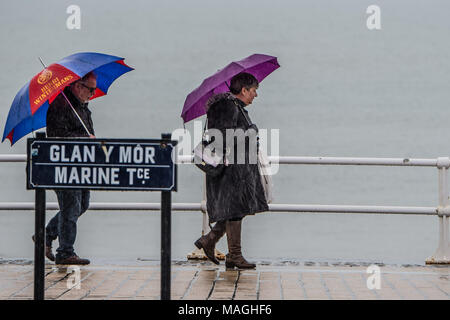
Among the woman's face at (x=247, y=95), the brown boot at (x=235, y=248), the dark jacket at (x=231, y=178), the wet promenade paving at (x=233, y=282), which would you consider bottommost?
the wet promenade paving at (x=233, y=282)

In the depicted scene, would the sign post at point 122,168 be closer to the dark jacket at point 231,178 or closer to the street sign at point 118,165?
the street sign at point 118,165

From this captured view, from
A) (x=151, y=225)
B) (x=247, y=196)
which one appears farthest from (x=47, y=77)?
(x=151, y=225)

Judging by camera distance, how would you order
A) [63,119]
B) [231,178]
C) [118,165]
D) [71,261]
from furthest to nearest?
[71,261]
[63,119]
[231,178]
[118,165]

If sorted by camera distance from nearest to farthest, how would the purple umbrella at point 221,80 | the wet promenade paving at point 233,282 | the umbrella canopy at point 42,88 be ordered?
1. the wet promenade paving at point 233,282
2. the umbrella canopy at point 42,88
3. the purple umbrella at point 221,80

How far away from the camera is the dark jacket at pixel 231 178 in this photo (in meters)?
7.04

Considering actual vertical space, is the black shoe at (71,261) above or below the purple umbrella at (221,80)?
below

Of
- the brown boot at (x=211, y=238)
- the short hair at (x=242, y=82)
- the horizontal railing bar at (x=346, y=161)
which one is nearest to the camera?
the short hair at (x=242, y=82)

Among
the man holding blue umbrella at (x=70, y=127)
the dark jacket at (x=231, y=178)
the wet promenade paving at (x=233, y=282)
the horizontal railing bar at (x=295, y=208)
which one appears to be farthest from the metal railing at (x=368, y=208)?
the dark jacket at (x=231, y=178)

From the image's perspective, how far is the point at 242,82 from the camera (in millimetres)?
7168

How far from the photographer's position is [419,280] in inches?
267

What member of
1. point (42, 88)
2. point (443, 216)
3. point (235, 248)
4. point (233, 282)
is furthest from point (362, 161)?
point (42, 88)

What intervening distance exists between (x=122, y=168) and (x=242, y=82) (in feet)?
9.06

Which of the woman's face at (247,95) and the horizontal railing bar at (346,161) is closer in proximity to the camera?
the woman's face at (247,95)

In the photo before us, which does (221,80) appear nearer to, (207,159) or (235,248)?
(207,159)
